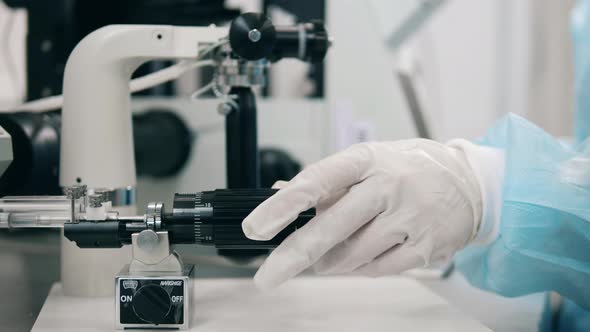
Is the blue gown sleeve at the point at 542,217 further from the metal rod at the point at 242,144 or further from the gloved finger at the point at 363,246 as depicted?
the metal rod at the point at 242,144

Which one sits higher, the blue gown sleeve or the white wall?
the white wall

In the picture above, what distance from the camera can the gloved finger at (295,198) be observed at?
494 millimetres

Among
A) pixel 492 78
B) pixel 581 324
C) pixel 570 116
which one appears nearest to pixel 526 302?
pixel 581 324

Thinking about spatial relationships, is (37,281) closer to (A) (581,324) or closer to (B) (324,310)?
(B) (324,310)

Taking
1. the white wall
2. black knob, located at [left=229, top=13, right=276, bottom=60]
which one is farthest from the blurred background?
the white wall

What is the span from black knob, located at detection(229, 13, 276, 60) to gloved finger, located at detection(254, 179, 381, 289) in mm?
178

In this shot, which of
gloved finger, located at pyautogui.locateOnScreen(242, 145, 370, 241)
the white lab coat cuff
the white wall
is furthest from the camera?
the white wall

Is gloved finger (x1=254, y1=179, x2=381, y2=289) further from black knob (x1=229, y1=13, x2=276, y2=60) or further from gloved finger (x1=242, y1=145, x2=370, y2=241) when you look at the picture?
black knob (x1=229, y1=13, x2=276, y2=60)

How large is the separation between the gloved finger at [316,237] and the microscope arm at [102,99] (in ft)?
0.70

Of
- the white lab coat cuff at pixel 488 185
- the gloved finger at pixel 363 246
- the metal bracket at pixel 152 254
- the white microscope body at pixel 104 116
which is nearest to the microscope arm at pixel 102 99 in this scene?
the white microscope body at pixel 104 116

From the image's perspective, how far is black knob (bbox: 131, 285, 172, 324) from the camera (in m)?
0.50

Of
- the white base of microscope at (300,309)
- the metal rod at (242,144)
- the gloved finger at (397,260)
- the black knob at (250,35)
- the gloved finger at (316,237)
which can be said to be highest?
the black knob at (250,35)

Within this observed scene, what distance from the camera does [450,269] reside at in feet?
2.73

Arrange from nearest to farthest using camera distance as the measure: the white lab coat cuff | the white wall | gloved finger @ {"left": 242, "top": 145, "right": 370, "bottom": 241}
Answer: gloved finger @ {"left": 242, "top": 145, "right": 370, "bottom": 241}, the white lab coat cuff, the white wall
